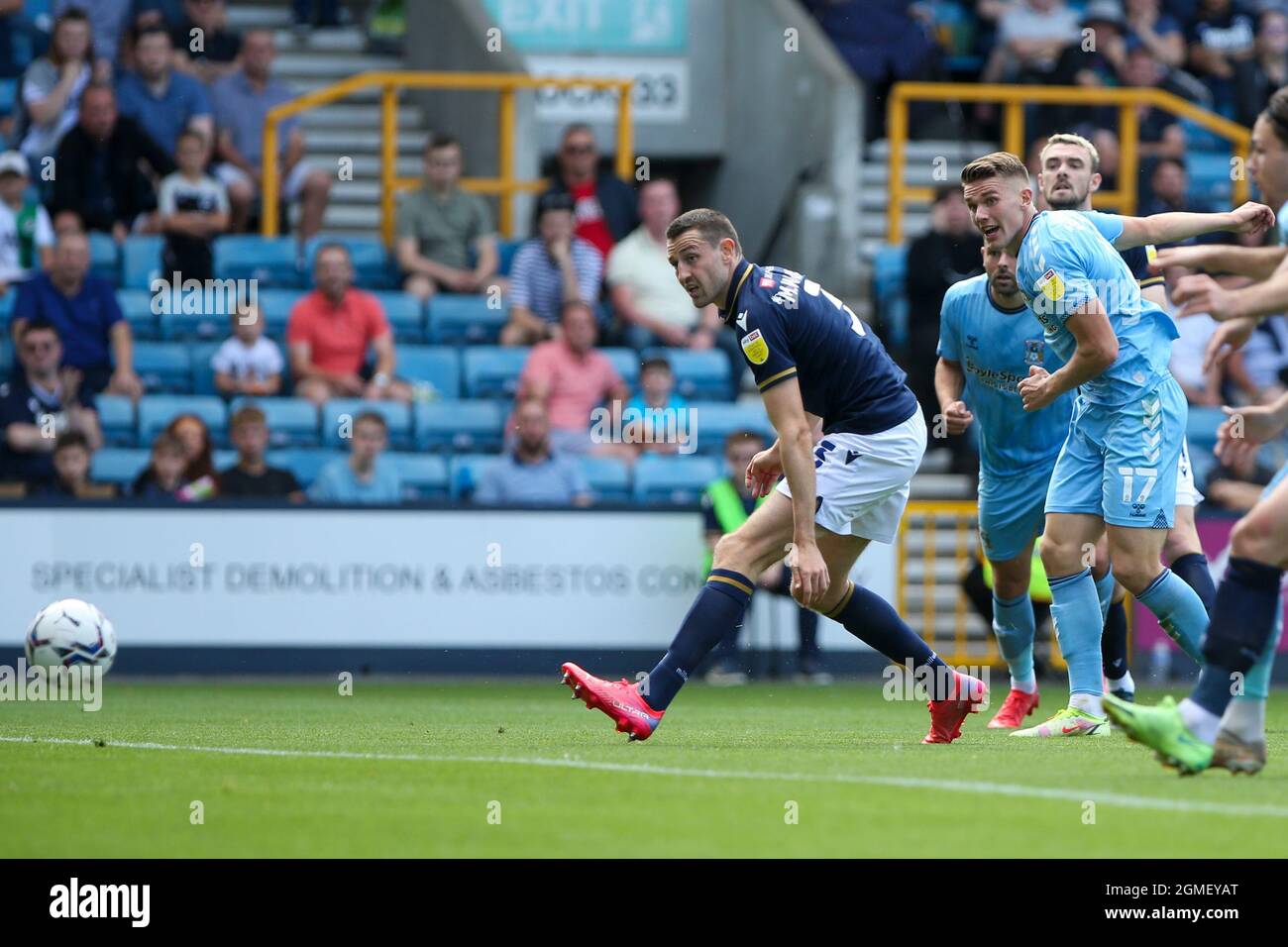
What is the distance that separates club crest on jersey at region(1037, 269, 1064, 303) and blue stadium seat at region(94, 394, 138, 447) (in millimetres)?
9433

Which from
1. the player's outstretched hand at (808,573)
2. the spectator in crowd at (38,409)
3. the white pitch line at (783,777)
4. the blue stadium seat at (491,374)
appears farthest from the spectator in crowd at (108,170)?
the player's outstretched hand at (808,573)

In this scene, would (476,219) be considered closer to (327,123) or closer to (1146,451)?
(327,123)

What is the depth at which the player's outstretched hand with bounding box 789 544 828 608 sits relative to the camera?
8023 mm


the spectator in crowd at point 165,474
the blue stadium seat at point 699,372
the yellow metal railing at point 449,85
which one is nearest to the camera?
the spectator in crowd at point 165,474

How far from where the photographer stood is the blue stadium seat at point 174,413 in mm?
16078

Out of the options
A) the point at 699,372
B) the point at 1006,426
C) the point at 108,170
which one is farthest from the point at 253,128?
the point at 1006,426

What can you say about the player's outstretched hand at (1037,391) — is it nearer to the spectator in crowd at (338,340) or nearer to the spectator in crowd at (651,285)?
the spectator in crowd at (338,340)

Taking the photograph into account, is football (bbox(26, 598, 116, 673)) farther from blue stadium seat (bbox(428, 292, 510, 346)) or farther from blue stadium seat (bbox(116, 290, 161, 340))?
blue stadium seat (bbox(428, 292, 510, 346))

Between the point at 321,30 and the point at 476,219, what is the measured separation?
4311 millimetres

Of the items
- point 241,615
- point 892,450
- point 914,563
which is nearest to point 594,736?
point 892,450

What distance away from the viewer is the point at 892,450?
859 centimetres

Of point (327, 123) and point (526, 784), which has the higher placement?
point (327, 123)

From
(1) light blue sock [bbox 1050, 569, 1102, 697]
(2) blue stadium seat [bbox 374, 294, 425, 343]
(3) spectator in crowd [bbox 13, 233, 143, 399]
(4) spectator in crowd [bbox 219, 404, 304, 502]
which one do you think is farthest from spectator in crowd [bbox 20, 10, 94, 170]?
(1) light blue sock [bbox 1050, 569, 1102, 697]

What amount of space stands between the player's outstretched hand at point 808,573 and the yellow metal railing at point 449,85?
34.6 feet
